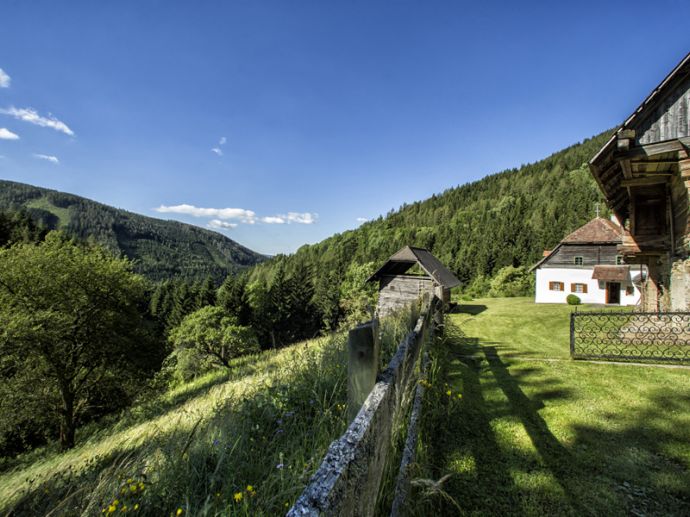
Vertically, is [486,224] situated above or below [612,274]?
above

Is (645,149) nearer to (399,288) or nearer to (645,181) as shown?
(645,181)

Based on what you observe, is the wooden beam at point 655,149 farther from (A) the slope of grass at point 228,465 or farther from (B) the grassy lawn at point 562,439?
(A) the slope of grass at point 228,465

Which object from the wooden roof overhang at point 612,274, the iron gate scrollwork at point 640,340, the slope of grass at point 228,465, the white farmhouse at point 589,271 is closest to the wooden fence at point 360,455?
the slope of grass at point 228,465

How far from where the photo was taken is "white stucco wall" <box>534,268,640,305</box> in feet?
86.1

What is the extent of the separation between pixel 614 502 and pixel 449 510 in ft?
4.82

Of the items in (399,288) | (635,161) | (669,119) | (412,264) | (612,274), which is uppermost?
(669,119)

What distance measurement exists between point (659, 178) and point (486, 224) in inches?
3253

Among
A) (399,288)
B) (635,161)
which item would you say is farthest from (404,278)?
(635,161)

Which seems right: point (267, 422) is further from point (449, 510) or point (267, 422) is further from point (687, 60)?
point (687, 60)

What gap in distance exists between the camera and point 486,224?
85.7 m

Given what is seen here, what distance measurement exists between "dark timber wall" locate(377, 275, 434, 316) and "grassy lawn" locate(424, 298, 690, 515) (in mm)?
10600

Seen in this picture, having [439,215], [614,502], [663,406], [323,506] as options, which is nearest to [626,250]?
[663,406]

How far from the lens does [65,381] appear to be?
14.6 meters

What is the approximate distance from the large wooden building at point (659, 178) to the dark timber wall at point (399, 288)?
8.72 metres
